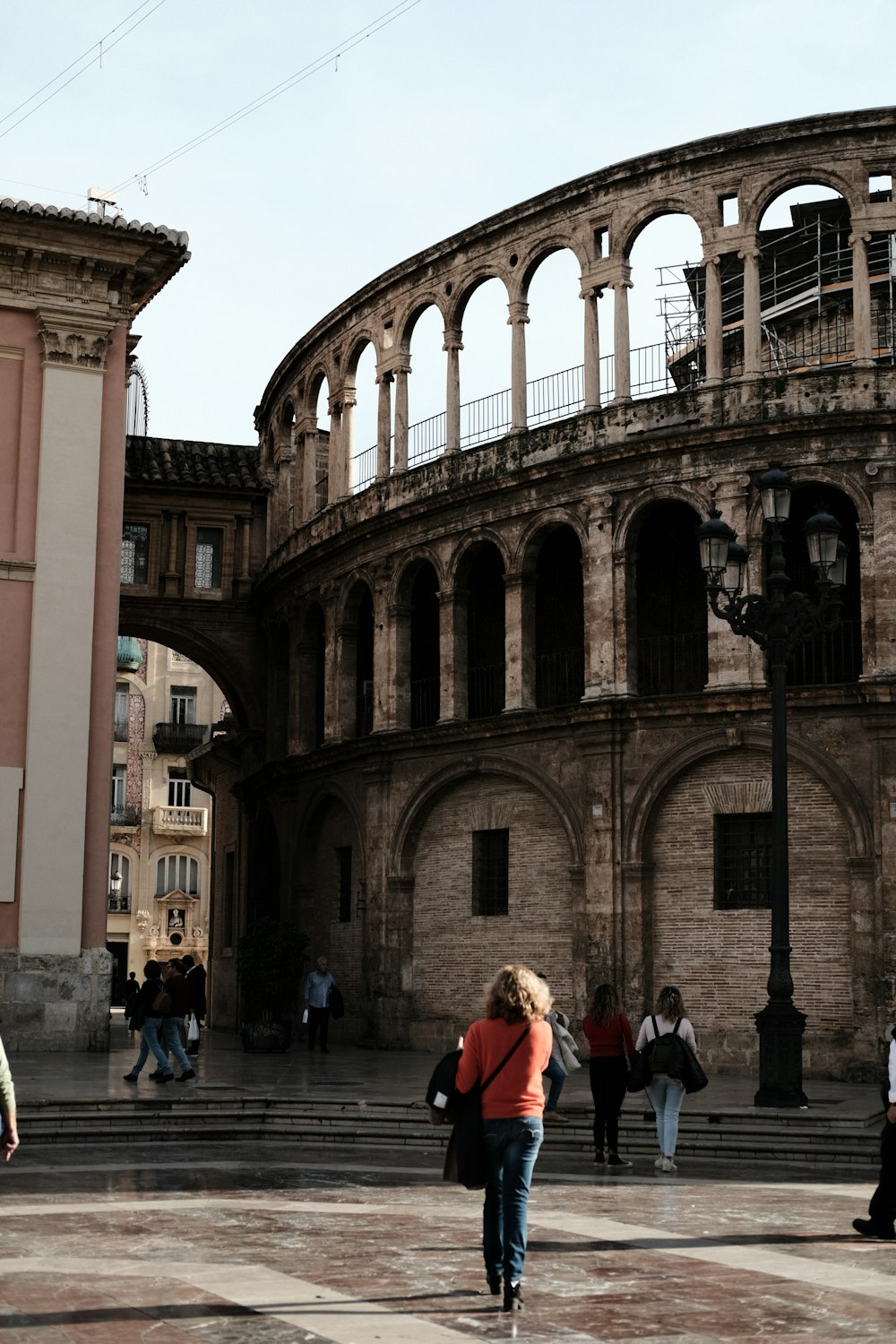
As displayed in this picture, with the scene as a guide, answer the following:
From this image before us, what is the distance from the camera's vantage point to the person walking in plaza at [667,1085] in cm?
1417

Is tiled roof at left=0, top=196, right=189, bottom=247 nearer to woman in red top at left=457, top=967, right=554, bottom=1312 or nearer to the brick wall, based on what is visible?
the brick wall

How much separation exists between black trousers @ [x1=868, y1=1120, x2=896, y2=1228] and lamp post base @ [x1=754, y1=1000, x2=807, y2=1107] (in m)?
7.87

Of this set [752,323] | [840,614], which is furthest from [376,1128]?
[752,323]

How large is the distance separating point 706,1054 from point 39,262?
15.5 meters

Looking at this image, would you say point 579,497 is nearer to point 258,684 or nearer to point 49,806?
point 49,806

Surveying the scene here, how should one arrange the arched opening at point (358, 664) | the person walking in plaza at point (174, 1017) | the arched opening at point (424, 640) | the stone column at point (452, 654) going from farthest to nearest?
the arched opening at point (358, 664), the arched opening at point (424, 640), the stone column at point (452, 654), the person walking in plaza at point (174, 1017)

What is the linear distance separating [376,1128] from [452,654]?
1416cm

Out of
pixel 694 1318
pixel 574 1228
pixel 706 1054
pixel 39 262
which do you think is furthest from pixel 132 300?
pixel 694 1318

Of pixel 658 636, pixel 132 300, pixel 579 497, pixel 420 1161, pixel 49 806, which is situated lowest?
pixel 420 1161

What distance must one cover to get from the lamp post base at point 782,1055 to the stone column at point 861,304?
448 inches

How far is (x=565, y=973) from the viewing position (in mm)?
27656

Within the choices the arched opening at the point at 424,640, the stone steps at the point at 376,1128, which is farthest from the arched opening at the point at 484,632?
the stone steps at the point at 376,1128

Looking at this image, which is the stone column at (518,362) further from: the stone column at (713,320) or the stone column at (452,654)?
the stone column at (713,320)

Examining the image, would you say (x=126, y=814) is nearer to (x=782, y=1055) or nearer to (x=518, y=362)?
(x=518, y=362)
